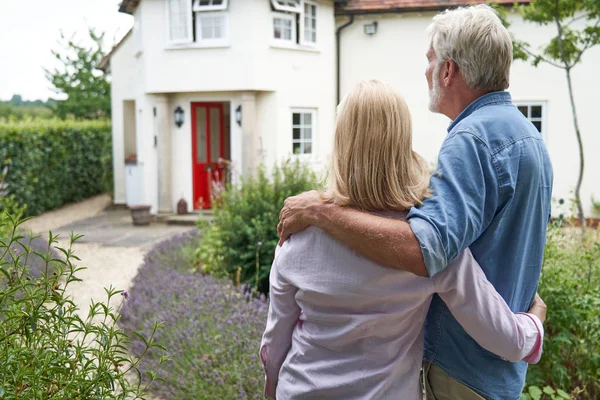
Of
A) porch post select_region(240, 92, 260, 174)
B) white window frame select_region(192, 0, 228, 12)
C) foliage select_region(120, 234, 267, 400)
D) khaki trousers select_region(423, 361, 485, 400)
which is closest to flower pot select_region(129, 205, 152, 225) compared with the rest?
porch post select_region(240, 92, 260, 174)

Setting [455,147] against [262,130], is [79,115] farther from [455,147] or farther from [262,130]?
[455,147]

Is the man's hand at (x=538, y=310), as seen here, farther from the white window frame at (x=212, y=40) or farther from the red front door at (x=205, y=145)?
the red front door at (x=205, y=145)

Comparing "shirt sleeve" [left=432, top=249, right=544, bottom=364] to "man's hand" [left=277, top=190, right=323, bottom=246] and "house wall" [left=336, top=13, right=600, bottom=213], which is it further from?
"house wall" [left=336, top=13, right=600, bottom=213]

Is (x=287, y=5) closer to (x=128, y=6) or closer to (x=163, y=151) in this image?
(x=128, y=6)

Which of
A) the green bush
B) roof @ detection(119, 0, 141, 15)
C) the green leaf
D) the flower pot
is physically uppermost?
roof @ detection(119, 0, 141, 15)

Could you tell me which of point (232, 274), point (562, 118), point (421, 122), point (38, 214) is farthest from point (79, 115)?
point (232, 274)

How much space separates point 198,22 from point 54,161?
17.8 feet

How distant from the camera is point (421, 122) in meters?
15.1

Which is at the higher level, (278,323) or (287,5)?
(287,5)

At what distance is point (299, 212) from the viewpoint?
2023 millimetres

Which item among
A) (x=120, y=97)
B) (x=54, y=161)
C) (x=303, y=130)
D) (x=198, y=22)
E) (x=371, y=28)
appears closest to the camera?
(x=198, y=22)

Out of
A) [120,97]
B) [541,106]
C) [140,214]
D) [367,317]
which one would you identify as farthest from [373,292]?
[120,97]

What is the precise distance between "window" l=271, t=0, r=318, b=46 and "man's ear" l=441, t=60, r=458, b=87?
13.0 m

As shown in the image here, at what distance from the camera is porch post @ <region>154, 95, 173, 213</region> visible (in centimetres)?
1519
